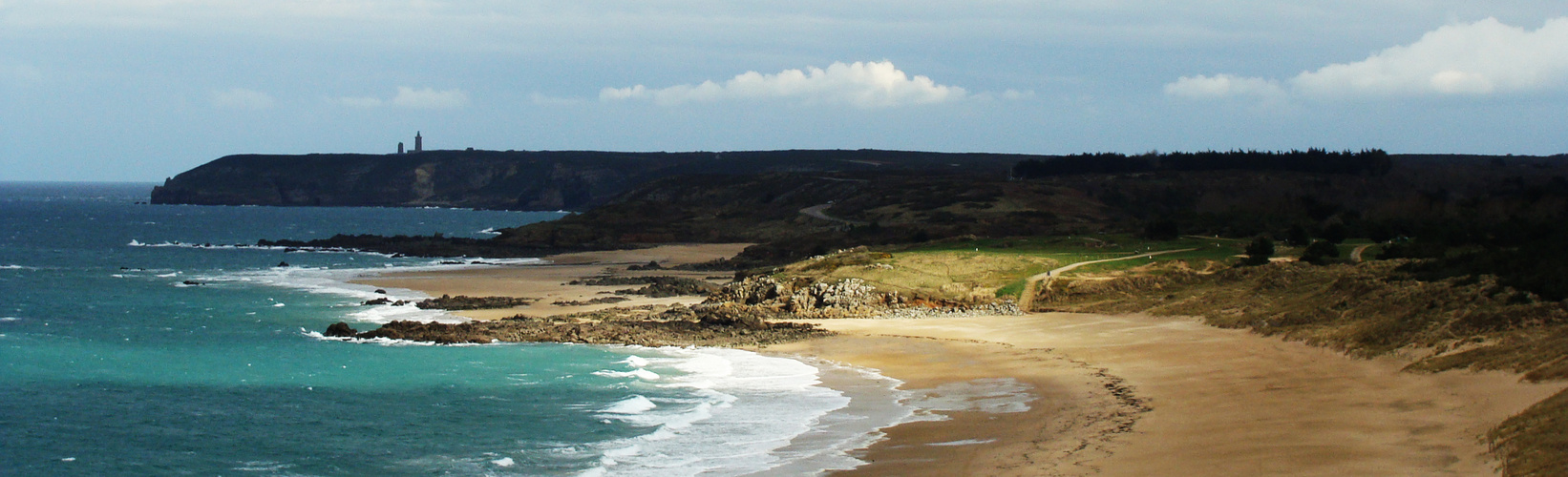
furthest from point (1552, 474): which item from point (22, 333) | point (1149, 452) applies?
point (22, 333)

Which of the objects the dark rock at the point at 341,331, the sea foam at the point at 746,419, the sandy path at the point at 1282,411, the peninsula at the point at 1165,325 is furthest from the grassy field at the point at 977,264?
the dark rock at the point at 341,331

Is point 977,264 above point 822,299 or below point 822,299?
above

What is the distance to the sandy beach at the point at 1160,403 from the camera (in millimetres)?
16391

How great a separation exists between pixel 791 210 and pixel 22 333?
74.6 meters

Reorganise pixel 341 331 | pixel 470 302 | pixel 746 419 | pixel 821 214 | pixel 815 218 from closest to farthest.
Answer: pixel 746 419 < pixel 341 331 < pixel 470 302 < pixel 815 218 < pixel 821 214

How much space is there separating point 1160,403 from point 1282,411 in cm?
218

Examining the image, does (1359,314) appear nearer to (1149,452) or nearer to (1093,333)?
(1093,333)

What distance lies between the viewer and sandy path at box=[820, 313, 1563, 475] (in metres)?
15.9

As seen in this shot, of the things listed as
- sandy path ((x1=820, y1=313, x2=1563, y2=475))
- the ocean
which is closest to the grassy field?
sandy path ((x1=820, y1=313, x2=1563, y2=475))

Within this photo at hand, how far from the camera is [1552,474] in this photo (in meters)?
13.3

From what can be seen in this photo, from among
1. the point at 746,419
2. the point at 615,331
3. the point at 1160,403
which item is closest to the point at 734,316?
the point at 615,331

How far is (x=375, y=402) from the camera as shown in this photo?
24.4 m

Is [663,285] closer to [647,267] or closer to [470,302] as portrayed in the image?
[470,302]

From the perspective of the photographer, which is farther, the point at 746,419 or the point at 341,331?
the point at 341,331
